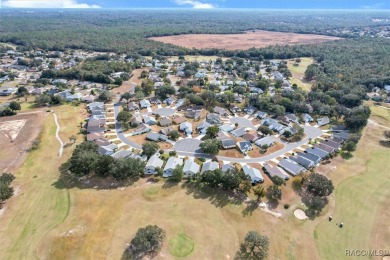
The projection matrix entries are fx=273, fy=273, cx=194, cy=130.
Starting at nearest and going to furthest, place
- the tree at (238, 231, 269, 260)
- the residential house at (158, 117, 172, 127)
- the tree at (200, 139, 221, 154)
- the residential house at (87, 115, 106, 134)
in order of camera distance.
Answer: the tree at (238, 231, 269, 260) < the tree at (200, 139, 221, 154) < the residential house at (87, 115, 106, 134) < the residential house at (158, 117, 172, 127)

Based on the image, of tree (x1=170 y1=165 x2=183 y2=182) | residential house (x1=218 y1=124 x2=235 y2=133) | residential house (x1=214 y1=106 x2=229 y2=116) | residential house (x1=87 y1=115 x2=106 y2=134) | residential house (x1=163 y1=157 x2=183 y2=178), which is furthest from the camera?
residential house (x1=214 y1=106 x2=229 y2=116)

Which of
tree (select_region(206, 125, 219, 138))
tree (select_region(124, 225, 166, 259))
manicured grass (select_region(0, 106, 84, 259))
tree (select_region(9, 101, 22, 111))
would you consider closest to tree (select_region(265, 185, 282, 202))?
tree (select_region(124, 225, 166, 259))

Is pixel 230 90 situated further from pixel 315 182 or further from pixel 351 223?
pixel 351 223

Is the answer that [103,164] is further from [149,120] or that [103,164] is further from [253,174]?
[253,174]

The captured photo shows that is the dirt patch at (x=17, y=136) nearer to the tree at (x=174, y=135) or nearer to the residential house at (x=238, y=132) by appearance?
the tree at (x=174, y=135)

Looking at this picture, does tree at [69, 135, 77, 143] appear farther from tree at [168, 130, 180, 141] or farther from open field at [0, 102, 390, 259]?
tree at [168, 130, 180, 141]

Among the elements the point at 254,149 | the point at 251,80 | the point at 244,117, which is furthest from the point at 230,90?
the point at 254,149
